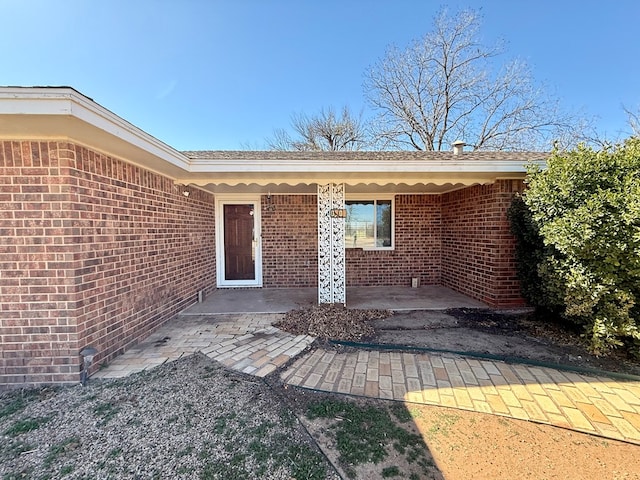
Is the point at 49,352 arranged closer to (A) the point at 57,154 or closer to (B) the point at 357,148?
(A) the point at 57,154

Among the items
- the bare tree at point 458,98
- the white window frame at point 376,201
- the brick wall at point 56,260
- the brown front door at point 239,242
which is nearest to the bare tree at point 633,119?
the bare tree at point 458,98

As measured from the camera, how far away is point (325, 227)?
5.26m

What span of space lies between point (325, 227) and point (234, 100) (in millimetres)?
10233

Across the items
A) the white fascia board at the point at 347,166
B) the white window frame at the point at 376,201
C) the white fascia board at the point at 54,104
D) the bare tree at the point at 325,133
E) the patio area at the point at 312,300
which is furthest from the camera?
the bare tree at the point at 325,133

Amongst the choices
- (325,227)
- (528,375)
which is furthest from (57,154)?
(528,375)

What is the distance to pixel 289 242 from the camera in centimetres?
755

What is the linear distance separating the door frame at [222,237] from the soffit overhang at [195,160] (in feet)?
2.61

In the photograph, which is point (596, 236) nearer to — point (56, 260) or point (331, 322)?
point (331, 322)

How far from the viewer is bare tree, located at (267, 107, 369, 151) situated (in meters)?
16.5

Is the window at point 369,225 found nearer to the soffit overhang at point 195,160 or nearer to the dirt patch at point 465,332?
the soffit overhang at point 195,160

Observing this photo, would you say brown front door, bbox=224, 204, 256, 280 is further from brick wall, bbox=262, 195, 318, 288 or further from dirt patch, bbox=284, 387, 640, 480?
dirt patch, bbox=284, 387, 640, 480

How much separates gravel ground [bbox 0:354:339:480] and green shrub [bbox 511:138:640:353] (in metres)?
3.69

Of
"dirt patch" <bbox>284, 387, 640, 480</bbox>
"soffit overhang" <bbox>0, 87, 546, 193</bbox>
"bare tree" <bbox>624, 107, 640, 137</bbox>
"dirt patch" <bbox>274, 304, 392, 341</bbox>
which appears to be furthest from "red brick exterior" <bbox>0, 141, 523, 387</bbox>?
"bare tree" <bbox>624, 107, 640, 137</bbox>

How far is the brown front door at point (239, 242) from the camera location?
7.40 m
